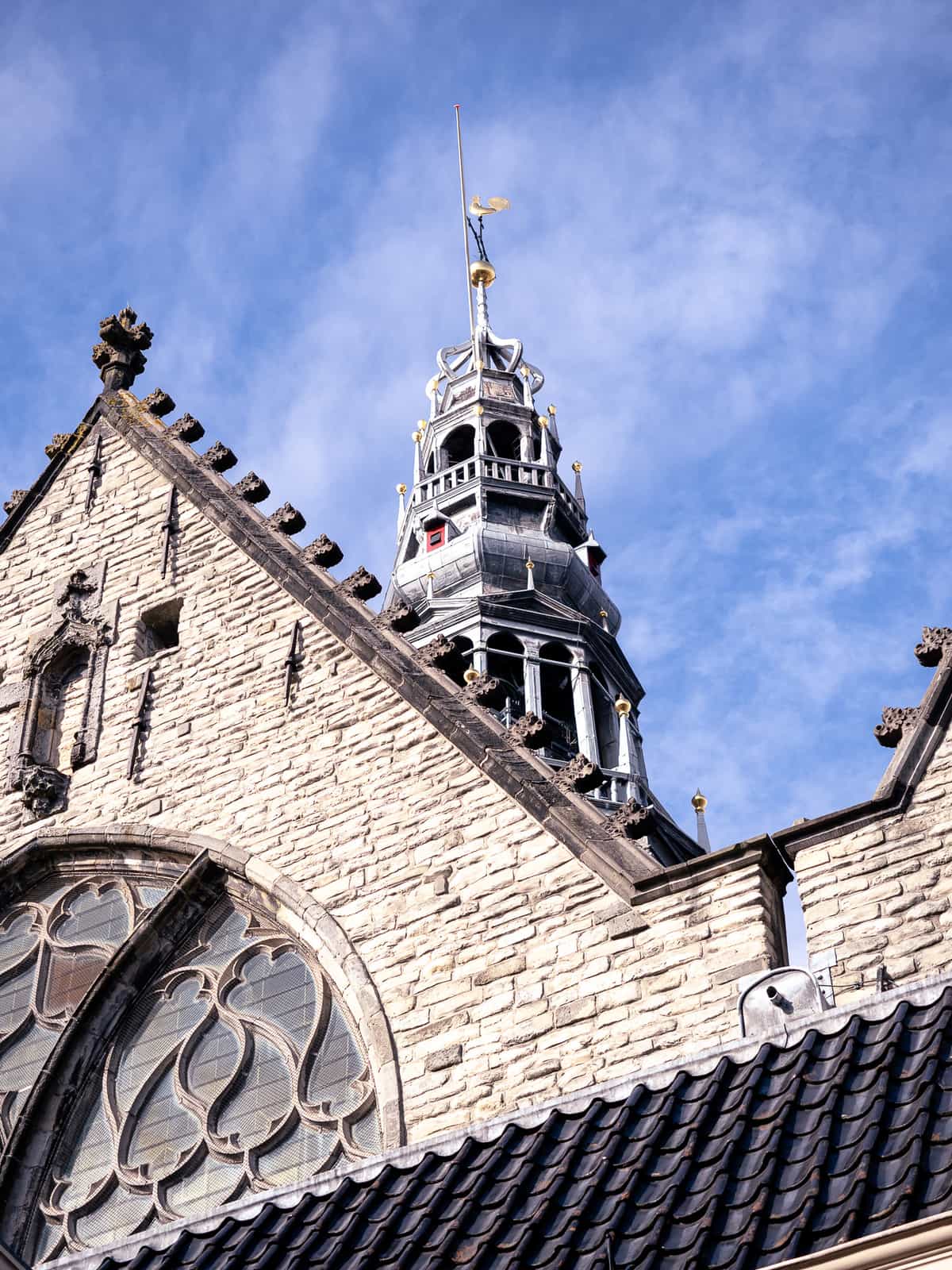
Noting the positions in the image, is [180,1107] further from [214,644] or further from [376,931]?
[214,644]

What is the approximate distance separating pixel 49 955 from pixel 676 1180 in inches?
317

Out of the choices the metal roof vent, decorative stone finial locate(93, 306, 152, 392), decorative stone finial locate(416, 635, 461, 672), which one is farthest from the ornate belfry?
the metal roof vent

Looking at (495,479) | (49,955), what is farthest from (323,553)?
(495,479)

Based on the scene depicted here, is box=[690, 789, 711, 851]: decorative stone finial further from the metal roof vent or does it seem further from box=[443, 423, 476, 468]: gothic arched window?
the metal roof vent

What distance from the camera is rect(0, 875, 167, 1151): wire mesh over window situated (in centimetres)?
1366

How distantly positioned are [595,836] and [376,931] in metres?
1.44

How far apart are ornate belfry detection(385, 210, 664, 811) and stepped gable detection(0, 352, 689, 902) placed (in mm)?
10299

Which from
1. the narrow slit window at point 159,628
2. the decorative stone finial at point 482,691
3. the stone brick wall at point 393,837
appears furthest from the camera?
the narrow slit window at point 159,628

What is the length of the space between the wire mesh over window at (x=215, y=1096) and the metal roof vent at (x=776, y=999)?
336 cm

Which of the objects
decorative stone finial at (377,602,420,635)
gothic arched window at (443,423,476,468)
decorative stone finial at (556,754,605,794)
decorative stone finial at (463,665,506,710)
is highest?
gothic arched window at (443,423,476,468)

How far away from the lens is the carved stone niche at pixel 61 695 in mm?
14836

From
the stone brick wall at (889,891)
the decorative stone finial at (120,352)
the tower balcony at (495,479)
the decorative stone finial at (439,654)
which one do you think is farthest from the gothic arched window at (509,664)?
the stone brick wall at (889,891)

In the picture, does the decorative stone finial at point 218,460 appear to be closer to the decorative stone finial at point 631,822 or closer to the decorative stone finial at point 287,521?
the decorative stone finial at point 287,521

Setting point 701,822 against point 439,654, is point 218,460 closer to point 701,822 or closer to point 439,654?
point 439,654
